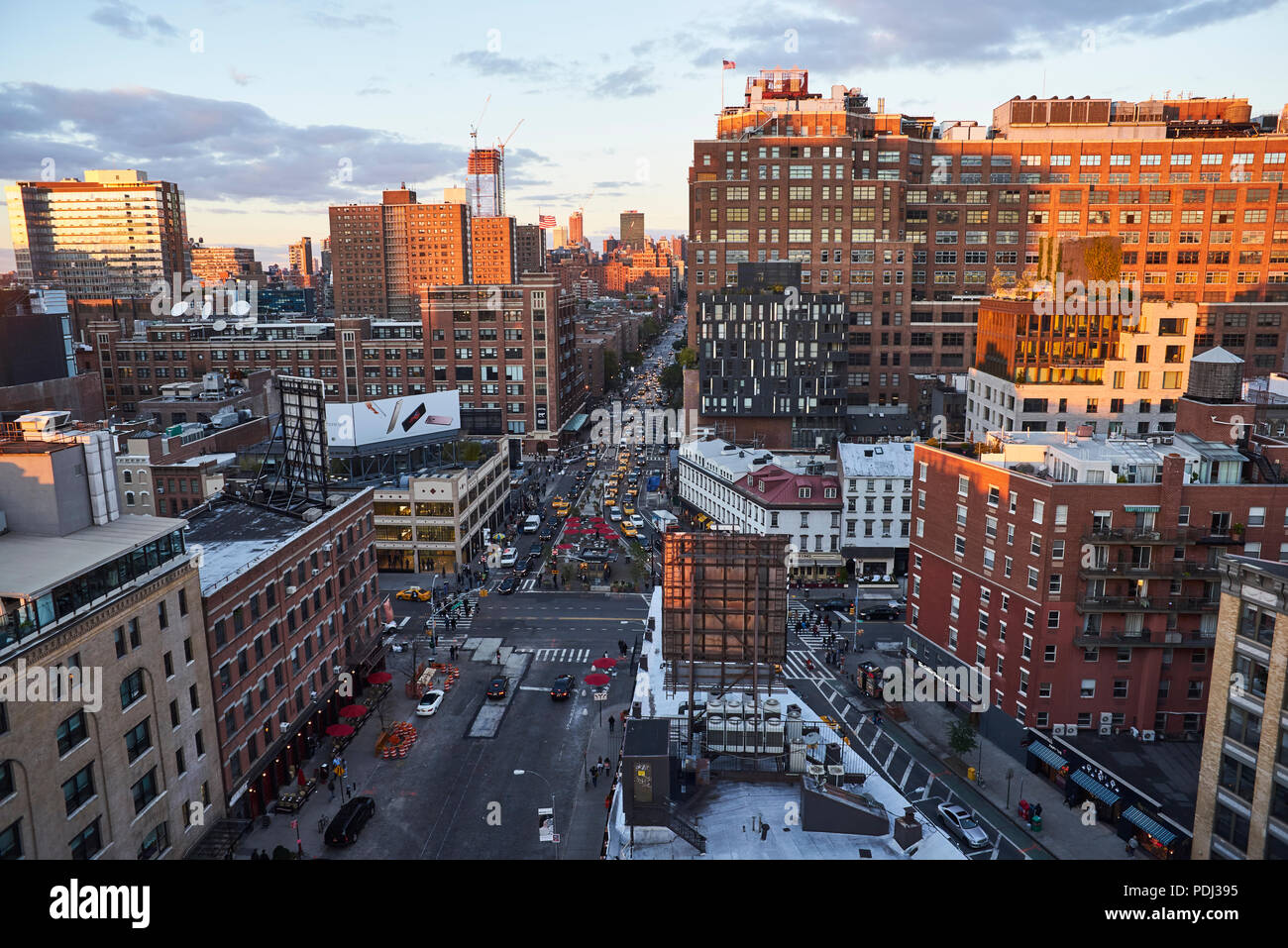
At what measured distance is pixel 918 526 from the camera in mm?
61875

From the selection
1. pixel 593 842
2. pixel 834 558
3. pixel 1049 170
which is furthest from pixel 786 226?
pixel 593 842

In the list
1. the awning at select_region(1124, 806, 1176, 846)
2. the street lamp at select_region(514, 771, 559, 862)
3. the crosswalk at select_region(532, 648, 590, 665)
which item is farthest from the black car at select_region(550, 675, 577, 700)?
the awning at select_region(1124, 806, 1176, 846)

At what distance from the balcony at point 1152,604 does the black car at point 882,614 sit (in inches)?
992

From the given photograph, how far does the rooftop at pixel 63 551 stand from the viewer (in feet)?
96.4

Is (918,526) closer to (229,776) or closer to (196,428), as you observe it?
(229,776)

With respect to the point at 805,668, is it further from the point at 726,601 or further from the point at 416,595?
the point at 416,595

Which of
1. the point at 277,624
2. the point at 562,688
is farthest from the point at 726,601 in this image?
the point at 277,624

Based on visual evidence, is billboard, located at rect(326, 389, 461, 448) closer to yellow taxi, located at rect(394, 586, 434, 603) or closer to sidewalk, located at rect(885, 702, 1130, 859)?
yellow taxi, located at rect(394, 586, 434, 603)

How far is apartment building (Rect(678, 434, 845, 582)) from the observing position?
81.4 metres

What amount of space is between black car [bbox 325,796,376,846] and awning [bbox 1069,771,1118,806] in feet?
123

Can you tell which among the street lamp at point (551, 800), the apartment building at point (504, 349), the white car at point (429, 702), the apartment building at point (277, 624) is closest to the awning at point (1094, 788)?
the street lamp at point (551, 800)

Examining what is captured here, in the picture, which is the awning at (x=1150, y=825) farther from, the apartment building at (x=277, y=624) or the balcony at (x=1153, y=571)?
the apartment building at (x=277, y=624)

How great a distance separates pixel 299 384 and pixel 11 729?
35872mm

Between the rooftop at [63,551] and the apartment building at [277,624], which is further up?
the rooftop at [63,551]
